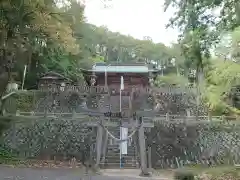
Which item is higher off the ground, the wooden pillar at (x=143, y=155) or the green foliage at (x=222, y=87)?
the green foliage at (x=222, y=87)

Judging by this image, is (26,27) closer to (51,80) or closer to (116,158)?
(116,158)

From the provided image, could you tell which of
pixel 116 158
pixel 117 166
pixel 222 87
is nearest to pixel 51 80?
pixel 116 158

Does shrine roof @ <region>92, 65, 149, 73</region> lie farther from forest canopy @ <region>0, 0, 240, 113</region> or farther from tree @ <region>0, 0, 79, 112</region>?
tree @ <region>0, 0, 79, 112</region>

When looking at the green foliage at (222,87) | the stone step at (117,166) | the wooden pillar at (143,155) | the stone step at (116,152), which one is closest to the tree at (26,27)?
the wooden pillar at (143,155)

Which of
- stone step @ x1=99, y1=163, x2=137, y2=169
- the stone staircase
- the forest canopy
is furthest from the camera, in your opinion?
the stone staircase

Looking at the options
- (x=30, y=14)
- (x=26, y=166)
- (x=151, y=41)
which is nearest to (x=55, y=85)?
(x=26, y=166)

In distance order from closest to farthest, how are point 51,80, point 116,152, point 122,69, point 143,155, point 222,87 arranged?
point 143,155 < point 116,152 < point 222,87 < point 51,80 < point 122,69

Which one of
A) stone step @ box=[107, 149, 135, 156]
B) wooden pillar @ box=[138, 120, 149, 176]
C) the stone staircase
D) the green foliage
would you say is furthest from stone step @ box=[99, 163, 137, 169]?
the green foliage

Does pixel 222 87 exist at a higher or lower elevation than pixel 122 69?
lower

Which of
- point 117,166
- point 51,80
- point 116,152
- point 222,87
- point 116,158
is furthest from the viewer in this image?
point 51,80

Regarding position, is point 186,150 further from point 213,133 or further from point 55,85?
point 55,85

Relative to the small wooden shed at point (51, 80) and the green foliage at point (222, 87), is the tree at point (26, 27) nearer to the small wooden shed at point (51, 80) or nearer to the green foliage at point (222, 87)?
the green foliage at point (222, 87)

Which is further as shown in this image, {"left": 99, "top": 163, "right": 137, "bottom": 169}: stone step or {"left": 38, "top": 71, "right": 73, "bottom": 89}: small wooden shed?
{"left": 38, "top": 71, "right": 73, "bottom": 89}: small wooden shed

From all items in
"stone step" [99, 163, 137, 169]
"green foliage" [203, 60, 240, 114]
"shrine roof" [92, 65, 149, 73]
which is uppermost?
"shrine roof" [92, 65, 149, 73]
